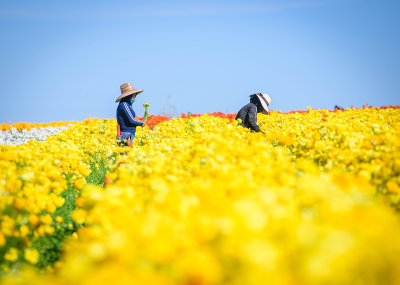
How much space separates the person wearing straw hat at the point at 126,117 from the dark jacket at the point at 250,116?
227 centimetres

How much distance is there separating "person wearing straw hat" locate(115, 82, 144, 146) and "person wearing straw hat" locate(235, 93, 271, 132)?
2.27m

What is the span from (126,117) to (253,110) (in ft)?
9.23

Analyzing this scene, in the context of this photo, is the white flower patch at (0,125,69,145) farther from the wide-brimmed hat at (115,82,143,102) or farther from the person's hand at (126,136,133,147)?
the person's hand at (126,136,133,147)

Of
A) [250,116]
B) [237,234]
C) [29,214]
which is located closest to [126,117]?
[250,116]

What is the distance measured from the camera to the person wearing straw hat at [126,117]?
7121mm

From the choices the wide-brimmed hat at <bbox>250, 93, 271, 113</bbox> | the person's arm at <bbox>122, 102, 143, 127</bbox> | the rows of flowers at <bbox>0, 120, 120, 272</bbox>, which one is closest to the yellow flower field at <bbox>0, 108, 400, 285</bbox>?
the rows of flowers at <bbox>0, 120, 120, 272</bbox>

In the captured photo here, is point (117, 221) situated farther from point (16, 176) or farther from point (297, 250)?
point (16, 176)

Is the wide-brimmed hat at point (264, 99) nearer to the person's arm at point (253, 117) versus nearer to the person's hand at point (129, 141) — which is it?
the person's arm at point (253, 117)

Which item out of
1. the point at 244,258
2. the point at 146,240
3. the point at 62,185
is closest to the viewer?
the point at 244,258

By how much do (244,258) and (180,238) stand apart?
0.33 metres

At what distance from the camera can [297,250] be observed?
4.17 feet

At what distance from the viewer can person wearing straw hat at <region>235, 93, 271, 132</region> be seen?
7.03 meters

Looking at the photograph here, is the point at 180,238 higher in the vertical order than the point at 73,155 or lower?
lower

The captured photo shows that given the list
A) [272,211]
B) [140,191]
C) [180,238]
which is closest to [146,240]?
[180,238]
